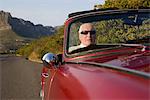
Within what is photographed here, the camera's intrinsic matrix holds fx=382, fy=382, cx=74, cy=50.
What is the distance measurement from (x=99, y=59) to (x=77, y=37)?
106 centimetres

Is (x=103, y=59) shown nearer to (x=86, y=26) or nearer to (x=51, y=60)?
(x=51, y=60)

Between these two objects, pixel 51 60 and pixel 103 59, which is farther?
pixel 51 60

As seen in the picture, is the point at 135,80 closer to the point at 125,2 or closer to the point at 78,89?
the point at 78,89

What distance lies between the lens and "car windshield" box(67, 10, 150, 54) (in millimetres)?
4367

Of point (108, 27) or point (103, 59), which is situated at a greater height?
point (108, 27)

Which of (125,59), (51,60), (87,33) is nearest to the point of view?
(125,59)

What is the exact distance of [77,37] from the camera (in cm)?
457

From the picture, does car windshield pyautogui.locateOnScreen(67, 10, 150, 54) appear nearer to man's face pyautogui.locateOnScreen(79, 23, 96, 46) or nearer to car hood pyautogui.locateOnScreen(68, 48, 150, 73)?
man's face pyautogui.locateOnScreen(79, 23, 96, 46)

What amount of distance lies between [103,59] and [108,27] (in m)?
1.05

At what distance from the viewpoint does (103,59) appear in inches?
137

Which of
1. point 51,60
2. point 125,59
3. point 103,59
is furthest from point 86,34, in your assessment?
point 125,59

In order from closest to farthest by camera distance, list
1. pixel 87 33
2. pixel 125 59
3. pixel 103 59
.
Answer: pixel 125 59
pixel 103 59
pixel 87 33

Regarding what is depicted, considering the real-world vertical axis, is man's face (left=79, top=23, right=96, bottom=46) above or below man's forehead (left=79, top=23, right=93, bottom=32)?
below

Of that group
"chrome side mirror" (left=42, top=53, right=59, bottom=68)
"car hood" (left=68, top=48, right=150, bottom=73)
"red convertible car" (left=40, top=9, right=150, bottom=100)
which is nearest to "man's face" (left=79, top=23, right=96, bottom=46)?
"red convertible car" (left=40, top=9, right=150, bottom=100)
